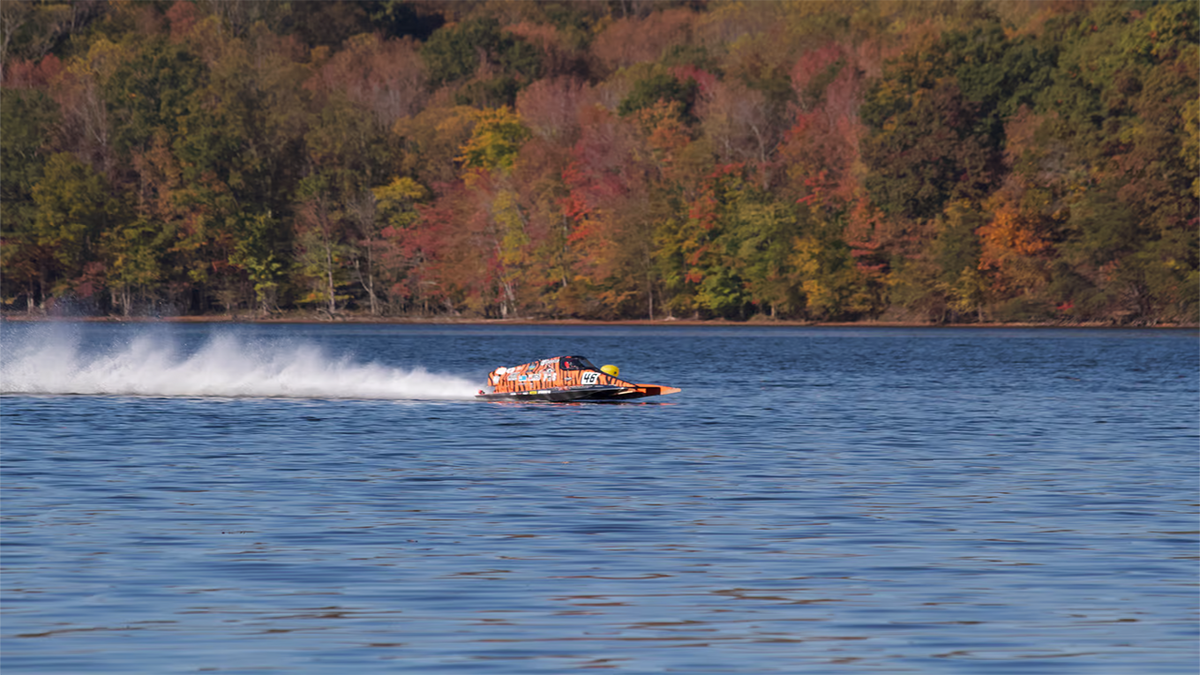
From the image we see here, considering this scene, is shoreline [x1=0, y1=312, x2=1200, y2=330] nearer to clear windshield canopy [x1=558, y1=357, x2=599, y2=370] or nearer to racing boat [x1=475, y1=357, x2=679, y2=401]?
racing boat [x1=475, y1=357, x2=679, y2=401]

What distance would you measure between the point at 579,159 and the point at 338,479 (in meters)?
124

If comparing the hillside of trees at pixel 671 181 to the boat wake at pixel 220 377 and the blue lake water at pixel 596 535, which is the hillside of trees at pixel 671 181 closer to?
the boat wake at pixel 220 377

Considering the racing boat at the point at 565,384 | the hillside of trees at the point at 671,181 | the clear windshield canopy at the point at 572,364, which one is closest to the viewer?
the racing boat at the point at 565,384

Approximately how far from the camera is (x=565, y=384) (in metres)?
48.8

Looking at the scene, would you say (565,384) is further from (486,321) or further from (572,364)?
(486,321)

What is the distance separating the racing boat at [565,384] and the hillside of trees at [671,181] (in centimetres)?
8439

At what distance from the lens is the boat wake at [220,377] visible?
5669 cm

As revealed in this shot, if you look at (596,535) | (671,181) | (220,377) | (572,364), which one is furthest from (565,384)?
(671,181)

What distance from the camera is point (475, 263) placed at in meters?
151

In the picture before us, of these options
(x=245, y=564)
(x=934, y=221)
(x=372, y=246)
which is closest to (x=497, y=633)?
(x=245, y=564)

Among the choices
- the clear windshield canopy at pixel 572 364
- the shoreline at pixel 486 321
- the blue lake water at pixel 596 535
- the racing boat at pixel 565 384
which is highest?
the shoreline at pixel 486 321

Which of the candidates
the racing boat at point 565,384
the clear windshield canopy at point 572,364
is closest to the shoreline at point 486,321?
the racing boat at point 565,384

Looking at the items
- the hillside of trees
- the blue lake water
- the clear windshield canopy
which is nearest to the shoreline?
the hillside of trees

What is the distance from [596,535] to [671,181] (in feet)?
413
